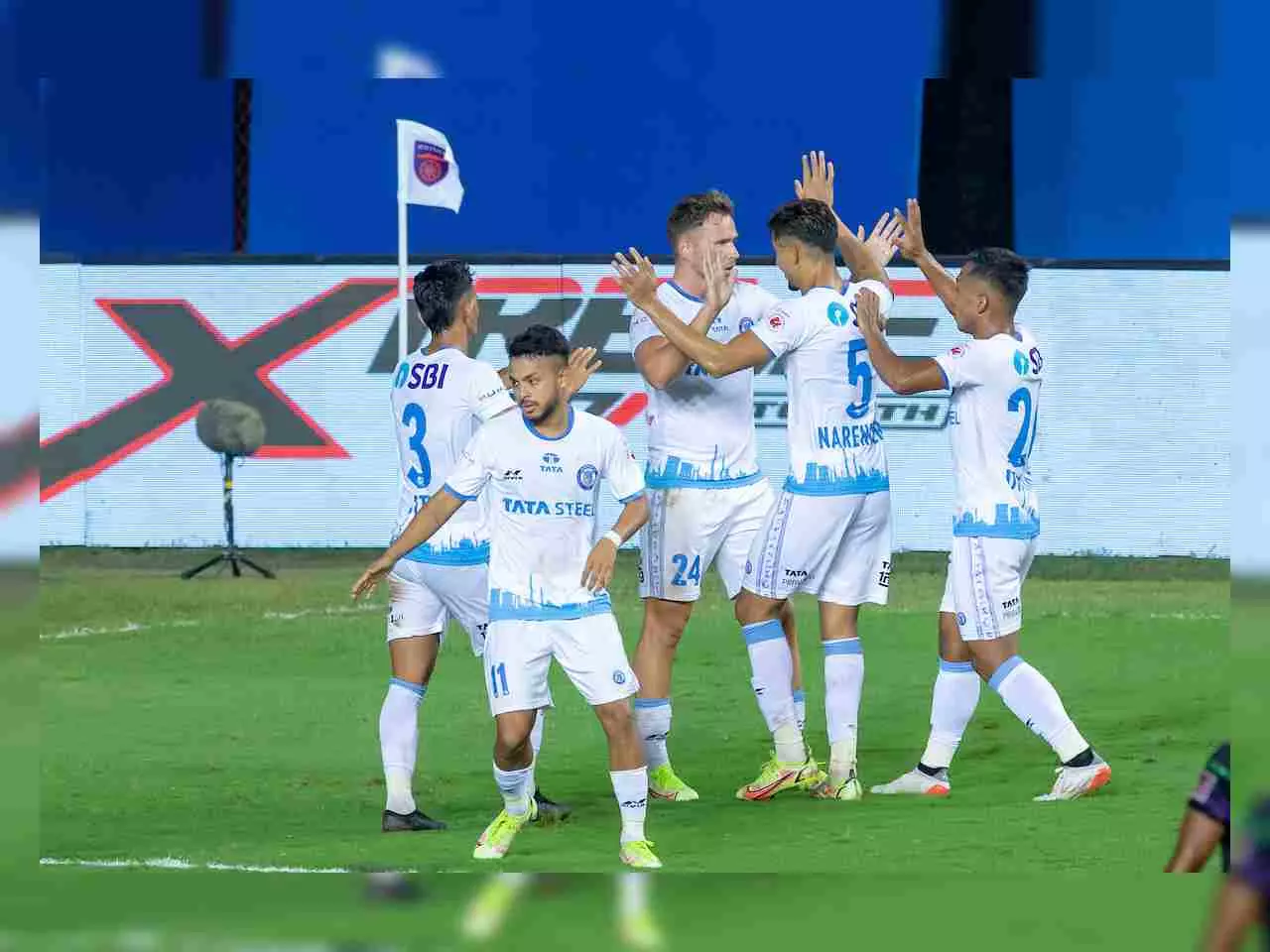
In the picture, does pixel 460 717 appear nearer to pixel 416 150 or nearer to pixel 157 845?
pixel 157 845

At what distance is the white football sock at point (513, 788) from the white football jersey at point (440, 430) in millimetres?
865

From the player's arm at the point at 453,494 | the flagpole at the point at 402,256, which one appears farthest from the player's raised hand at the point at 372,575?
the flagpole at the point at 402,256

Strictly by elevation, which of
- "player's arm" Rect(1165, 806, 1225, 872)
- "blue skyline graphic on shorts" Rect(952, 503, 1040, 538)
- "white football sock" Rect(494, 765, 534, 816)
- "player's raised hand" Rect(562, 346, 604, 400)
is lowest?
"white football sock" Rect(494, 765, 534, 816)

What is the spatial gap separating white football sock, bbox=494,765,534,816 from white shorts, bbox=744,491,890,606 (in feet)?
4.77

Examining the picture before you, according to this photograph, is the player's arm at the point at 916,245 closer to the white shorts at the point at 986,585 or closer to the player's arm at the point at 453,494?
the white shorts at the point at 986,585

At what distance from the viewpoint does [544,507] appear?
6824 millimetres

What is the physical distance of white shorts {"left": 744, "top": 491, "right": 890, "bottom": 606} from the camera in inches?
313

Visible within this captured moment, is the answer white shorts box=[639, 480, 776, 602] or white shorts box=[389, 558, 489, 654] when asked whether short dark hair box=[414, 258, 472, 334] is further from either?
white shorts box=[639, 480, 776, 602]

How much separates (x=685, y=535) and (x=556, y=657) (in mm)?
1473

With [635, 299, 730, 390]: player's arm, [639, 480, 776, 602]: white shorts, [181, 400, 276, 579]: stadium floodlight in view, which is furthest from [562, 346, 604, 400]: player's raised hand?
[181, 400, 276, 579]: stadium floodlight

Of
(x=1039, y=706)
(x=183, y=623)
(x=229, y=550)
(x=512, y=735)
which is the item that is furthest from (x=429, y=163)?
(x=512, y=735)

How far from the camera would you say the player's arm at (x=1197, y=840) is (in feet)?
13.1

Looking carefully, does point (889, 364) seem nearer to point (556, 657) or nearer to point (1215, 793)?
point (556, 657)
